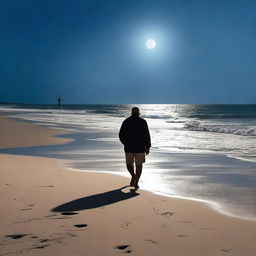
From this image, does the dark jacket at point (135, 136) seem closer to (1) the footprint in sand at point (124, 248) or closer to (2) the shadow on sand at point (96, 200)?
(2) the shadow on sand at point (96, 200)

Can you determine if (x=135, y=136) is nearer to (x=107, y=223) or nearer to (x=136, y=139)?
(x=136, y=139)

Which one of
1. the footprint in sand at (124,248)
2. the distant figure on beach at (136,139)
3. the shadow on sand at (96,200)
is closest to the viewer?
the footprint in sand at (124,248)

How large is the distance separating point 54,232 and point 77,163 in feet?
18.5

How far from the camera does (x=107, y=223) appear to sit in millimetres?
5133

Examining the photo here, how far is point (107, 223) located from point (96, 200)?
48.2 inches

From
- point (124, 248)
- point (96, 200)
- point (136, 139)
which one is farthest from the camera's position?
point (136, 139)

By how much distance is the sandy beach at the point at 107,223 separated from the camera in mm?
4270

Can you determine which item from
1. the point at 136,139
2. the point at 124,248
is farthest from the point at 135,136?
the point at 124,248

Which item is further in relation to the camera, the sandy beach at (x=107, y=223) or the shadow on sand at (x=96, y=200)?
the shadow on sand at (x=96, y=200)

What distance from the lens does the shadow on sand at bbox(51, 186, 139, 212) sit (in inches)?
229

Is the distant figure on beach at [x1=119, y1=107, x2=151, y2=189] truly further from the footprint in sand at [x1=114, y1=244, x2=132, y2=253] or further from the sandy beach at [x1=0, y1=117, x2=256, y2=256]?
the footprint in sand at [x1=114, y1=244, x2=132, y2=253]

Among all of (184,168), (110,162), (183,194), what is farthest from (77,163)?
(183,194)

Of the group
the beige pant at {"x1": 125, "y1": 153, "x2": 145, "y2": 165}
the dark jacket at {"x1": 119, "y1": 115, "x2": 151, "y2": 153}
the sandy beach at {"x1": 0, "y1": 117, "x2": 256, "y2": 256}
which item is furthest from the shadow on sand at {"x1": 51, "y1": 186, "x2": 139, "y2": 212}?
the dark jacket at {"x1": 119, "y1": 115, "x2": 151, "y2": 153}

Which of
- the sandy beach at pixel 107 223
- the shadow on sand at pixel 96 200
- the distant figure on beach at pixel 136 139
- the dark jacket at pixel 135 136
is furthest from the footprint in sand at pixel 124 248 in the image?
the dark jacket at pixel 135 136
